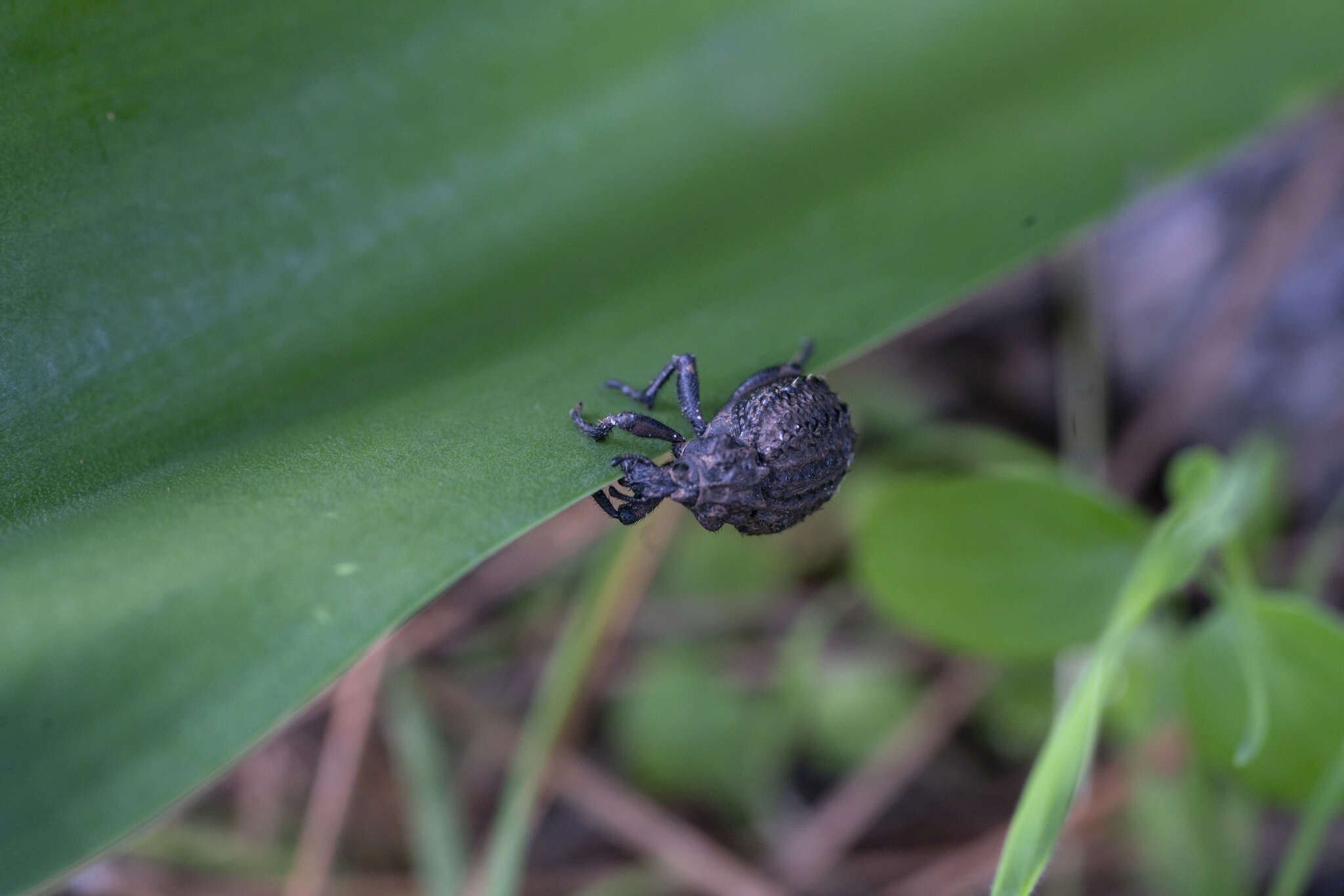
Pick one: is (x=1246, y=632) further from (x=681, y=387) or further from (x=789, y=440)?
(x=681, y=387)

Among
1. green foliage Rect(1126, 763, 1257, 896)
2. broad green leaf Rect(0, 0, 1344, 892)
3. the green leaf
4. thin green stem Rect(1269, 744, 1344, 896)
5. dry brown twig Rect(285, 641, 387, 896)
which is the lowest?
green foliage Rect(1126, 763, 1257, 896)

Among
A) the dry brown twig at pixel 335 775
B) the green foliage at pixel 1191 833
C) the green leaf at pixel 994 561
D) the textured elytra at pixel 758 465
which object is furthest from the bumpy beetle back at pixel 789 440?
the dry brown twig at pixel 335 775

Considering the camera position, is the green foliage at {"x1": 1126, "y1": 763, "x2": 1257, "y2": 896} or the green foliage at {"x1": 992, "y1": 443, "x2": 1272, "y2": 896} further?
the green foliage at {"x1": 1126, "y1": 763, "x2": 1257, "y2": 896}

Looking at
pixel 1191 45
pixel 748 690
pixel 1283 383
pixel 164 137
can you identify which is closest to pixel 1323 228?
pixel 1283 383

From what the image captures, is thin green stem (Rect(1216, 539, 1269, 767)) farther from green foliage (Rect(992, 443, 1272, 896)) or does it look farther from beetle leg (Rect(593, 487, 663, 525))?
beetle leg (Rect(593, 487, 663, 525))

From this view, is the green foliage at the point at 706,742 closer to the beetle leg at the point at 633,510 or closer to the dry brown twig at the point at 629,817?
the dry brown twig at the point at 629,817

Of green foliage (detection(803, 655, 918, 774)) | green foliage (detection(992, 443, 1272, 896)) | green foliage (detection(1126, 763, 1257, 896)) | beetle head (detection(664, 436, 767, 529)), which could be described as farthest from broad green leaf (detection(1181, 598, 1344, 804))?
green foliage (detection(803, 655, 918, 774))

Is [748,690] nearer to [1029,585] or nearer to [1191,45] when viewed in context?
[1029,585]

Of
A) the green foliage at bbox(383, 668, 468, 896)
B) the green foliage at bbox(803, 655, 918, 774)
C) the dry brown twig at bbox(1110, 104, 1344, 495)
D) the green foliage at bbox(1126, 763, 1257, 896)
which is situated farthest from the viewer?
the dry brown twig at bbox(1110, 104, 1344, 495)
